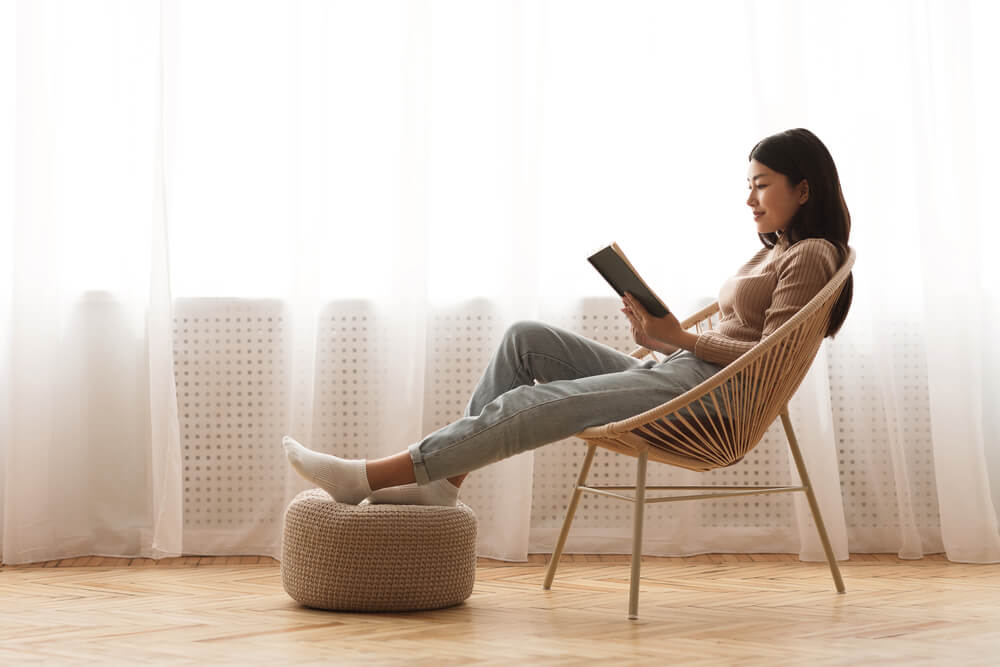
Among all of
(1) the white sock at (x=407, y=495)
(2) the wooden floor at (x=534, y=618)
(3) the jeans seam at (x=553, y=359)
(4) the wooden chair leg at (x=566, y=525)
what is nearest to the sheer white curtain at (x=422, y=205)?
(2) the wooden floor at (x=534, y=618)

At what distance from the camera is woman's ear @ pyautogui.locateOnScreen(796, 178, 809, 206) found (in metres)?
2.22

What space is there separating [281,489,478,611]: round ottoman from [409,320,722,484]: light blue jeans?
113 millimetres

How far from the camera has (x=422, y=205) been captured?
2936mm

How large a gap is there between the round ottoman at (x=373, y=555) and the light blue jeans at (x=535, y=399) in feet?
0.37

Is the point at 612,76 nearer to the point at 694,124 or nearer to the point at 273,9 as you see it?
the point at 694,124

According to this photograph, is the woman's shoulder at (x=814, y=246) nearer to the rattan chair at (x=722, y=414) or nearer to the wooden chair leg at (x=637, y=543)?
the rattan chair at (x=722, y=414)

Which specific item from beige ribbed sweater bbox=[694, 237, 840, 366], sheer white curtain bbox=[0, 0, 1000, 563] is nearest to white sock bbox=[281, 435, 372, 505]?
beige ribbed sweater bbox=[694, 237, 840, 366]

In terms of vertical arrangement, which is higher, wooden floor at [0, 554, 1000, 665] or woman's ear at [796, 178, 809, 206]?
woman's ear at [796, 178, 809, 206]

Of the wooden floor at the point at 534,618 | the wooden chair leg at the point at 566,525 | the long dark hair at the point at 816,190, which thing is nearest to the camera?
the wooden floor at the point at 534,618

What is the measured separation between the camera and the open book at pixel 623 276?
2.00 meters

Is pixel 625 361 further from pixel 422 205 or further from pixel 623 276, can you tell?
pixel 422 205

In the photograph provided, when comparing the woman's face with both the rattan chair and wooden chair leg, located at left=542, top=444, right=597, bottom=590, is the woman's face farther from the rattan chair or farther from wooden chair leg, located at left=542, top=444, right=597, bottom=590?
wooden chair leg, located at left=542, top=444, right=597, bottom=590

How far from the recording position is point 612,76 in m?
3.01

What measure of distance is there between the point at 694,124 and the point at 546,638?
5.43 ft
